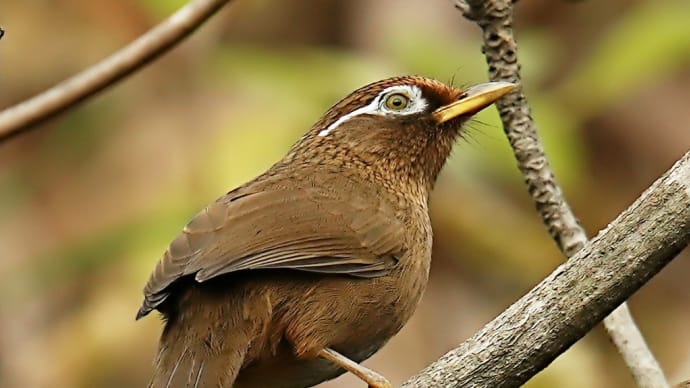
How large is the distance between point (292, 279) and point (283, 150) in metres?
1.35

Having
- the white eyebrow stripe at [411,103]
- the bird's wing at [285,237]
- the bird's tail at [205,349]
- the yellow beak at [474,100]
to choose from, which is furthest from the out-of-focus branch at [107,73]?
the white eyebrow stripe at [411,103]

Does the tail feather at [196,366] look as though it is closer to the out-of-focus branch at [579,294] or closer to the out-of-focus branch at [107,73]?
the out-of-focus branch at [579,294]

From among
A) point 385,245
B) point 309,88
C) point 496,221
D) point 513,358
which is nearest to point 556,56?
point 496,221

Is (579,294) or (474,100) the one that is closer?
(579,294)

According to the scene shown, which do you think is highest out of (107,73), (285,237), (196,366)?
(107,73)

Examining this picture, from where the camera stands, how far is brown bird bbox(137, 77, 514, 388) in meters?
3.69

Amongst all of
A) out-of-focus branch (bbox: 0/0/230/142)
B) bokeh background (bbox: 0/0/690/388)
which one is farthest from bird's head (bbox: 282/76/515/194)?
out-of-focus branch (bbox: 0/0/230/142)

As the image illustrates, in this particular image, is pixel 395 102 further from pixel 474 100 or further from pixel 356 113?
pixel 474 100

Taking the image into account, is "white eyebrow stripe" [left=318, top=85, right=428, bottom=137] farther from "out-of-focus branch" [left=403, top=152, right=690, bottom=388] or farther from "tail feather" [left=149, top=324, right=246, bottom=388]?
"out-of-focus branch" [left=403, top=152, right=690, bottom=388]

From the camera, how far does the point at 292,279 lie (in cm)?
386

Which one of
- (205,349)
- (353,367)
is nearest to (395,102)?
(353,367)

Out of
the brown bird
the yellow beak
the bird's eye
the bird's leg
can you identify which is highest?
the bird's eye

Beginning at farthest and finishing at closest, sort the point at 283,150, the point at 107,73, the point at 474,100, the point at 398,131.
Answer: the point at 283,150 < the point at 398,131 < the point at 474,100 < the point at 107,73

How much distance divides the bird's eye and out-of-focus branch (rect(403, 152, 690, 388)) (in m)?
1.56
